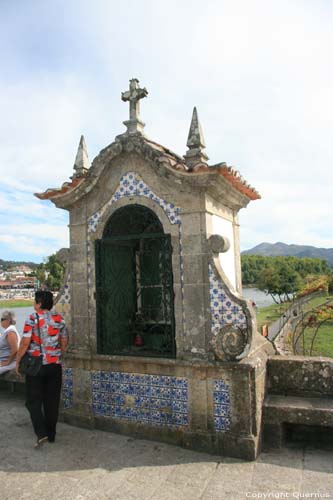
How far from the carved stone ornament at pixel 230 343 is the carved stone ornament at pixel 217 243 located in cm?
89

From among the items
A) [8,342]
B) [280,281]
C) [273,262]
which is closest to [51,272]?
[280,281]

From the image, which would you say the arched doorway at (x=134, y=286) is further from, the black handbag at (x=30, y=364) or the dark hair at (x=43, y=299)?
the black handbag at (x=30, y=364)

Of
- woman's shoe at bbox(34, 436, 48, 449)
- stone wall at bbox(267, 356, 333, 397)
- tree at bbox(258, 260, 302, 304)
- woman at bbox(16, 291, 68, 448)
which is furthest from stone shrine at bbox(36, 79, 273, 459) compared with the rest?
tree at bbox(258, 260, 302, 304)

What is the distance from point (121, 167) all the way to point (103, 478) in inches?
142

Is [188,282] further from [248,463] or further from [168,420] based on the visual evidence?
[248,463]

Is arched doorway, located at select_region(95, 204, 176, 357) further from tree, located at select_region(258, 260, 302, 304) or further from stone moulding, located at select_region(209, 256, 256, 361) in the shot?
tree, located at select_region(258, 260, 302, 304)

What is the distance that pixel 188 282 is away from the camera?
477 centimetres

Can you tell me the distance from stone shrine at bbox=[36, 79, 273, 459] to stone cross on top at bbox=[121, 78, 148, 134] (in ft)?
0.05

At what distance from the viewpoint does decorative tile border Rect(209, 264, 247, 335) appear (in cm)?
456

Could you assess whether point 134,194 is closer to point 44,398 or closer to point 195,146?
point 195,146

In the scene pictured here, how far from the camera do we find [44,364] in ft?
15.6

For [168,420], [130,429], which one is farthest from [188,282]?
[130,429]

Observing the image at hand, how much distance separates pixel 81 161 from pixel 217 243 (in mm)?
2388

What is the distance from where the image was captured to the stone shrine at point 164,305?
177 inches
